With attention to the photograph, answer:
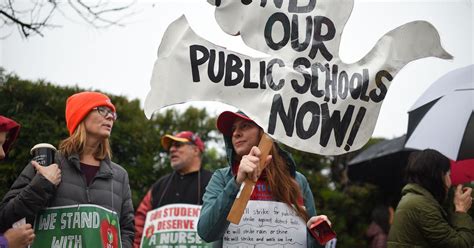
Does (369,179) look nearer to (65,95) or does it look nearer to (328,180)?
(328,180)

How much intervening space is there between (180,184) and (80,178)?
9.49 feet

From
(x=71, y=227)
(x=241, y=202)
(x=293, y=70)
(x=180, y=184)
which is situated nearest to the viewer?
(x=241, y=202)

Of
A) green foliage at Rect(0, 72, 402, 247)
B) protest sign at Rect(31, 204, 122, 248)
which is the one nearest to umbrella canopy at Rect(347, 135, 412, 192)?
green foliage at Rect(0, 72, 402, 247)

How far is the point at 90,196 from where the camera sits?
4.75 meters

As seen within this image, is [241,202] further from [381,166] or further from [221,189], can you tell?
[381,166]

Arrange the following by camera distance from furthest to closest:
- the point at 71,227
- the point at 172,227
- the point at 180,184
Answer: the point at 180,184
the point at 172,227
the point at 71,227

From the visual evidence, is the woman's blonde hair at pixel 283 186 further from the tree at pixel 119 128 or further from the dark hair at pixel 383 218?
the dark hair at pixel 383 218

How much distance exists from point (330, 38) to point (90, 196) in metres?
1.83

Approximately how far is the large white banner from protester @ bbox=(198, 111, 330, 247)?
0.97ft

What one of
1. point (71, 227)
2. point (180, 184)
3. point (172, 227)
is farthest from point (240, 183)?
point (180, 184)

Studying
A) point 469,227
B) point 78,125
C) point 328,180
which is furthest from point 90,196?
point 328,180

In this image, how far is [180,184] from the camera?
7.65m

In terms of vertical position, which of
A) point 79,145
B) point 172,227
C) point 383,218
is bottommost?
point 383,218

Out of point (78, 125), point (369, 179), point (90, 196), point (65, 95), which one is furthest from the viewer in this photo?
point (369, 179)
